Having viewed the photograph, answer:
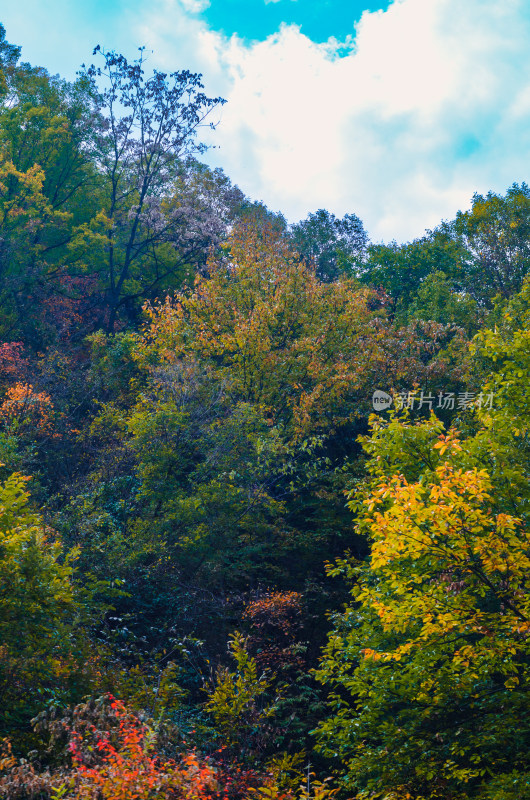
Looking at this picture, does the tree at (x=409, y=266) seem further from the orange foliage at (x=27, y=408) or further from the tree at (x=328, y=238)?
the orange foliage at (x=27, y=408)

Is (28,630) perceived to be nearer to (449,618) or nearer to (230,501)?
(449,618)

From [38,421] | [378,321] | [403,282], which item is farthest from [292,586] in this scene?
[403,282]

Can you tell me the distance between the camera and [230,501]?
16000 millimetres

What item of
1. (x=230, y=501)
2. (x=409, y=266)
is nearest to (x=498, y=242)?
(x=409, y=266)

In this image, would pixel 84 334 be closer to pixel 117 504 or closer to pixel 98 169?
pixel 98 169

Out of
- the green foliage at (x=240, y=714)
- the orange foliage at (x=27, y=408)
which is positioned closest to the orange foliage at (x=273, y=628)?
the green foliage at (x=240, y=714)

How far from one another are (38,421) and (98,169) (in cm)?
1985

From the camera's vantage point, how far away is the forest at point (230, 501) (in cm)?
852

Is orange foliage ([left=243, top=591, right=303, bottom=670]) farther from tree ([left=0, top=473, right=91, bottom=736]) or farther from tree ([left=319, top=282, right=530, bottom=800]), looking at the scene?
tree ([left=0, top=473, right=91, bottom=736])

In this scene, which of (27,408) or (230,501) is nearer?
(230,501)

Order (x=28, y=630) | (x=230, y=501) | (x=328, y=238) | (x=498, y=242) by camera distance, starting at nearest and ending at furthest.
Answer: (x=28, y=630)
(x=230, y=501)
(x=498, y=242)
(x=328, y=238)

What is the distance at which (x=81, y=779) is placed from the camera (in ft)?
21.7

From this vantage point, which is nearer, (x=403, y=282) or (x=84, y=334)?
(x=84, y=334)

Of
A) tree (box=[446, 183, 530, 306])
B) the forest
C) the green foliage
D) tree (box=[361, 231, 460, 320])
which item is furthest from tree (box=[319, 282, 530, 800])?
tree (box=[361, 231, 460, 320])
